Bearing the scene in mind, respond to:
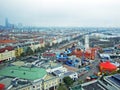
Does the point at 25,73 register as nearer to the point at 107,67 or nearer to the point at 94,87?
the point at 94,87

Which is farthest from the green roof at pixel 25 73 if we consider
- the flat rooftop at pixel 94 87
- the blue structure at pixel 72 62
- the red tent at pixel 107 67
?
the blue structure at pixel 72 62

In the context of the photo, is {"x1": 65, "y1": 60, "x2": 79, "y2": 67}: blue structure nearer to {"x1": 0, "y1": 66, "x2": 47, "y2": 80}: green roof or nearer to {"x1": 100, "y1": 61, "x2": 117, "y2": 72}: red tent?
{"x1": 100, "y1": 61, "x2": 117, "y2": 72}: red tent

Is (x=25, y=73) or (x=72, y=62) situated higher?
(x=25, y=73)

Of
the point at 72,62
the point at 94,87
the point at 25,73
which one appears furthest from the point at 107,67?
the point at 25,73

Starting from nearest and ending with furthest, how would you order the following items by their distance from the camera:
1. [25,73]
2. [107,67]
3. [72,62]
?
1. [25,73]
2. [107,67]
3. [72,62]

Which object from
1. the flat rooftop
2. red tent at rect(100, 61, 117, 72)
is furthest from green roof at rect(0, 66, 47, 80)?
red tent at rect(100, 61, 117, 72)

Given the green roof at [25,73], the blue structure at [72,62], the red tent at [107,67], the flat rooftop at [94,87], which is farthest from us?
the blue structure at [72,62]

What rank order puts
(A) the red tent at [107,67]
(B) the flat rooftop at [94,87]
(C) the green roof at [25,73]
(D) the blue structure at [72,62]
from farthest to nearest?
1. (D) the blue structure at [72,62]
2. (A) the red tent at [107,67]
3. (C) the green roof at [25,73]
4. (B) the flat rooftop at [94,87]

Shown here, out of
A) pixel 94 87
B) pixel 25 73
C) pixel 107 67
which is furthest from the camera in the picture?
pixel 107 67

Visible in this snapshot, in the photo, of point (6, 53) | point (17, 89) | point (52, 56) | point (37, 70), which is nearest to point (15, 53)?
point (6, 53)

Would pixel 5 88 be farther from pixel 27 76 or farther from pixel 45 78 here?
pixel 45 78

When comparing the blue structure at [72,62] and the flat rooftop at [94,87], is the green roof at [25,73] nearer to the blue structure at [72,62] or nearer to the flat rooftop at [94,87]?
the flat rooftop at [94,87]
